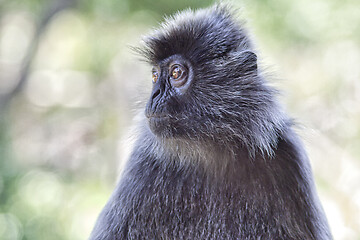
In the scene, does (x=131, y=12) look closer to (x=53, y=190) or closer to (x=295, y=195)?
(x=53, y=190)

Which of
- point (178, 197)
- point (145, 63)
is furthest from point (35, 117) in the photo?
point (178, 197)

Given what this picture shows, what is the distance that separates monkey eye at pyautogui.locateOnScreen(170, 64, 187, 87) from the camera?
9.44 feet

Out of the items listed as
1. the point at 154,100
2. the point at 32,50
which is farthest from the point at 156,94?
the point at 32,50

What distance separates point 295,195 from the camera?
2.64 metres

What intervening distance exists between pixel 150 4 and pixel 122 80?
2.67 m

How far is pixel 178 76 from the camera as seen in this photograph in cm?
288

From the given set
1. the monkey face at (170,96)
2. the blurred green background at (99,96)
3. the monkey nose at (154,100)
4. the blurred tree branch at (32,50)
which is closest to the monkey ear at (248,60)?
the monkey face at (170,96)

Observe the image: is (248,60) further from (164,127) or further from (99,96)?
(99,96)

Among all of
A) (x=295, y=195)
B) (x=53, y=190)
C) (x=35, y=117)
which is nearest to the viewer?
(x=295, y=195)

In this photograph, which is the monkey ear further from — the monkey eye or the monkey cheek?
the monkey cheek

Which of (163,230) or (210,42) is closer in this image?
(163,230)

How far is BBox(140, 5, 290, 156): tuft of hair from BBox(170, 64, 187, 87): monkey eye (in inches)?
2.8

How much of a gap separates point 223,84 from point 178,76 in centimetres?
29

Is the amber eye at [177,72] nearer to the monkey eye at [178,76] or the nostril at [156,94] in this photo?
the monkey eye at [178,76]
